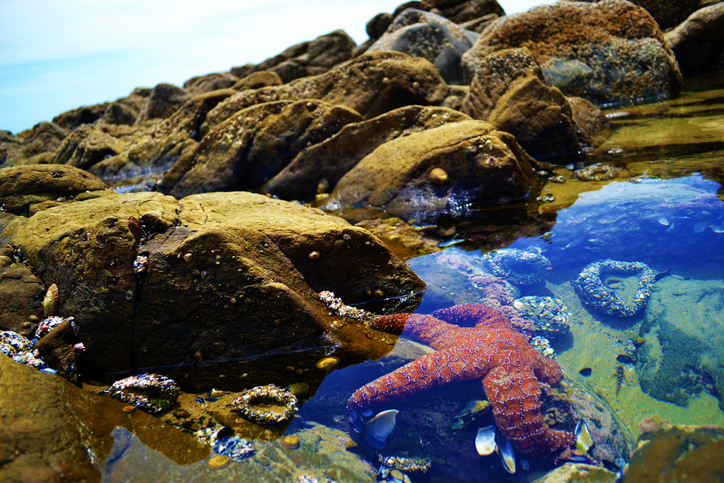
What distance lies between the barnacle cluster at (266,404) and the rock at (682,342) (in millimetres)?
2394

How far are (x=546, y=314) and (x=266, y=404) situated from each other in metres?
2.47

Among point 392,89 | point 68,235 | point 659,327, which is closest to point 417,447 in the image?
point 659,327

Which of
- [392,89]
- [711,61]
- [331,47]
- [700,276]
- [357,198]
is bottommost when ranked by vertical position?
[711,61]

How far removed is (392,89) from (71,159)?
10596 millimetres

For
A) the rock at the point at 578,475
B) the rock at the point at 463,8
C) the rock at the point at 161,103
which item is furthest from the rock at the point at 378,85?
the rock at the point at 463,8

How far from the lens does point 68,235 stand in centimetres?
349

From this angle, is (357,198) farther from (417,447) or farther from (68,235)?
(417,447)

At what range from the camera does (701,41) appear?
14016mm

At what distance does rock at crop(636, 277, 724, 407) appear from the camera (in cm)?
266

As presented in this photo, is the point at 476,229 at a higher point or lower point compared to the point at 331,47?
lower

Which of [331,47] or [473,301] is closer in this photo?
[473,301]

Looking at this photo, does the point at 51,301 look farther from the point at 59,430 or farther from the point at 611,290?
the point at 611,290

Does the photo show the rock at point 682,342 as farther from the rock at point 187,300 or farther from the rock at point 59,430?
the rock at point 59,430

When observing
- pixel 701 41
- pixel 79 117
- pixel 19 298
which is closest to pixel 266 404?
pixel 19 298
